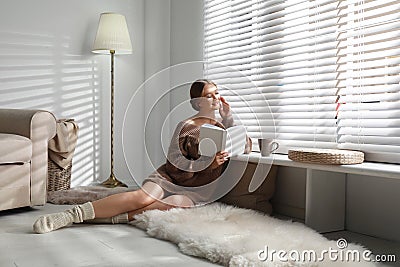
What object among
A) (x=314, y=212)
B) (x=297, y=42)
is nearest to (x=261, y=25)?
(x=297, y=42)

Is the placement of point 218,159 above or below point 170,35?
below

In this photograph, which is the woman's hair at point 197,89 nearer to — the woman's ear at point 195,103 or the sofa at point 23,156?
the woman's ear at point 195,103

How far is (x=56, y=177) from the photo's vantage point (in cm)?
335

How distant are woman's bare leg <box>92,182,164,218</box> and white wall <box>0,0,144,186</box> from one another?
58.3 inches

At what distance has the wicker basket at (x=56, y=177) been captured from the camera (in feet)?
10.9

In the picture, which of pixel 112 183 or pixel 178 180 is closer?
pixel 178 180

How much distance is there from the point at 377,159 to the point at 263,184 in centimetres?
67

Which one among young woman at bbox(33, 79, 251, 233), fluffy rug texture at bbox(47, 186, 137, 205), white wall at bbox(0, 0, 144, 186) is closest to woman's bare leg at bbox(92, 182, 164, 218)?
young woman at bbox(33, 79, 251, 233)

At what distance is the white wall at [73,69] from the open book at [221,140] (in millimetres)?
1642

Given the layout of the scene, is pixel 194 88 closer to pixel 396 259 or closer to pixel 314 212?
pixel 314 212

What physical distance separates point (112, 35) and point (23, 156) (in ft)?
4.38

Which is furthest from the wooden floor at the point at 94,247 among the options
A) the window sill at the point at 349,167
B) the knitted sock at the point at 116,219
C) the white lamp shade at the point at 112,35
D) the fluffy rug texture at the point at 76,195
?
the white lamp shade at the point at 112,35

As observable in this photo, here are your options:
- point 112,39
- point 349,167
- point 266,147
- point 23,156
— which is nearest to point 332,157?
point 349,167

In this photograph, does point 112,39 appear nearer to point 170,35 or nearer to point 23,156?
point 170,35
